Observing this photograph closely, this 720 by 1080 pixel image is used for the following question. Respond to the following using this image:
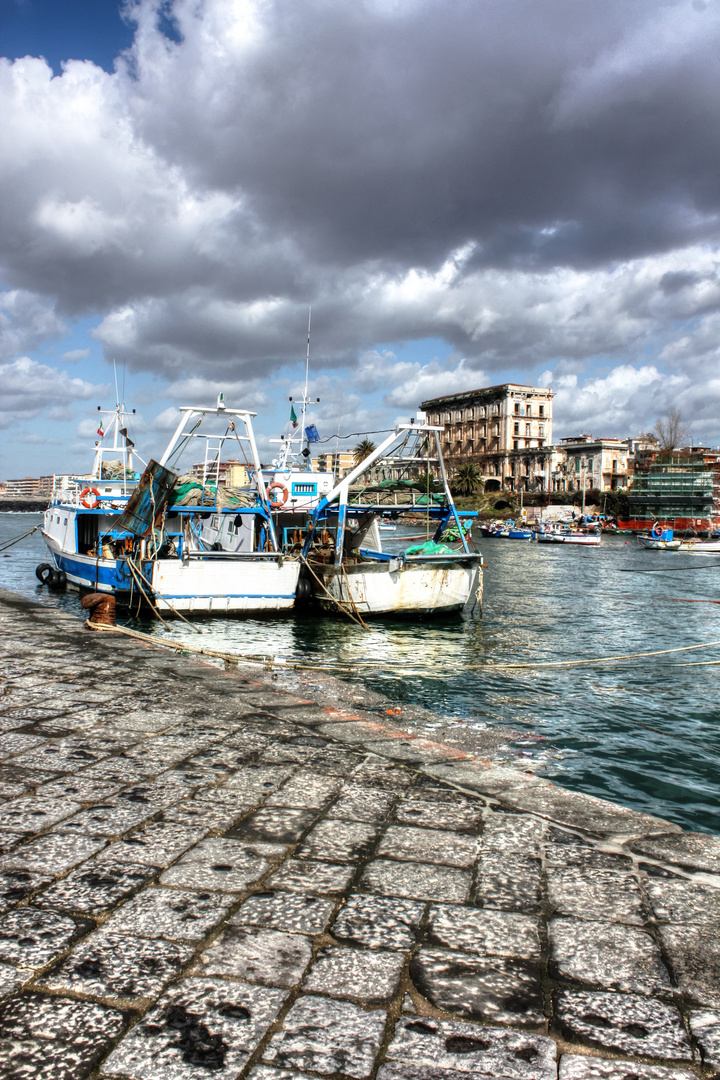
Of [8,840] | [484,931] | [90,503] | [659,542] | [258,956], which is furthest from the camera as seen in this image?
[659,542]


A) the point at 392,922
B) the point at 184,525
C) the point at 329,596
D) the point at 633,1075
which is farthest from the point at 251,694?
the point at 184,525

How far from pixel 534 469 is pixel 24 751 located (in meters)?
114

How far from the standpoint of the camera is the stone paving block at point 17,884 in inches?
124

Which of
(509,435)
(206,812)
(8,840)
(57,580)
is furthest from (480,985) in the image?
(509,435)

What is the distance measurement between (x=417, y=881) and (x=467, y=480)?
4524 inches

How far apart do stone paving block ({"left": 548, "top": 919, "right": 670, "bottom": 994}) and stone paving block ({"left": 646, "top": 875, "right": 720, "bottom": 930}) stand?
263 millimetres

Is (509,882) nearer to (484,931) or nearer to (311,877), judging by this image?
(484,931)

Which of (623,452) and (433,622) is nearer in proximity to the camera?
(433,622)

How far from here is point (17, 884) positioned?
3.27 metres

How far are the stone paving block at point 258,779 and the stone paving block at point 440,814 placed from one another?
0.87 meters

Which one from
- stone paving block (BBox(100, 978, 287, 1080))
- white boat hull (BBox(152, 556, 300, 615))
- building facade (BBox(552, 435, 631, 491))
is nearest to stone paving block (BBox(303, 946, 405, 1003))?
stone paving block (BBox(100, 978, 287, 1080))

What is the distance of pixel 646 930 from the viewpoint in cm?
311

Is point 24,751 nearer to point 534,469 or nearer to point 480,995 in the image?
point 480,995

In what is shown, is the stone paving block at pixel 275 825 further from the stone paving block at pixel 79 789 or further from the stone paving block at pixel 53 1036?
the stone paving block at pixel 53 1036
